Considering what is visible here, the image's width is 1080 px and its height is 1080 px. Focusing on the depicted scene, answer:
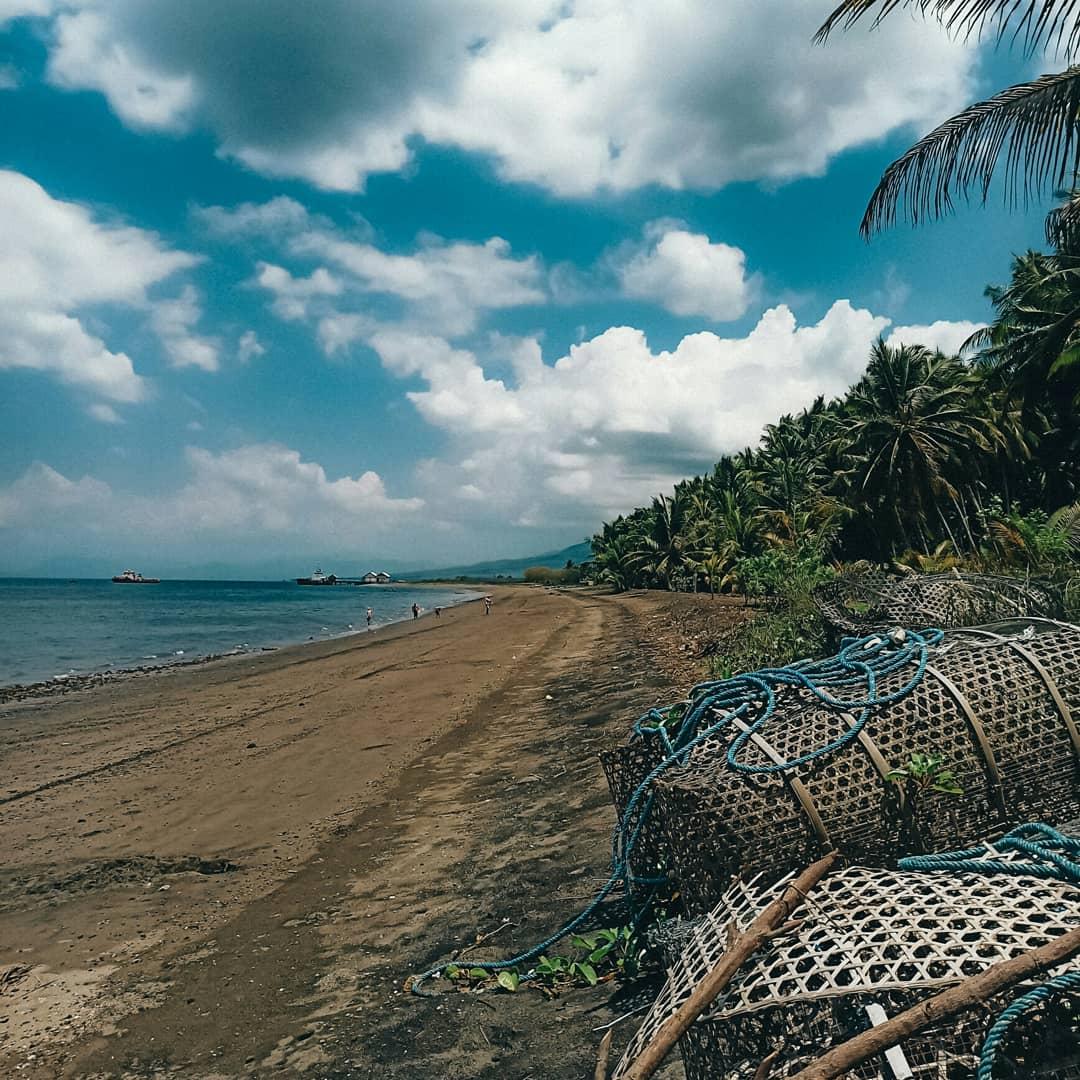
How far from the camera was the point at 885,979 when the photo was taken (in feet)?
7.55

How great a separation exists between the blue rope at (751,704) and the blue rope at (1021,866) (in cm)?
59

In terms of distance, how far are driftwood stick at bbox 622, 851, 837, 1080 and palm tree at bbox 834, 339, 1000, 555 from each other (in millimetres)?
28740

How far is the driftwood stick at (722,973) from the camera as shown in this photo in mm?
2230

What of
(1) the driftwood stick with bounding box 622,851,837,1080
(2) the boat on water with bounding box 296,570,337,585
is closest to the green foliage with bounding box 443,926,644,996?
(1) the driftwood stick with bounding box 622,851,837,1080

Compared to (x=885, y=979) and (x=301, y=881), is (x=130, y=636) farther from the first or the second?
(x=885, y=979)

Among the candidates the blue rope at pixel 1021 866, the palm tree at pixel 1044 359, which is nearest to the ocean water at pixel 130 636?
the blue rope at pixel 1021 866

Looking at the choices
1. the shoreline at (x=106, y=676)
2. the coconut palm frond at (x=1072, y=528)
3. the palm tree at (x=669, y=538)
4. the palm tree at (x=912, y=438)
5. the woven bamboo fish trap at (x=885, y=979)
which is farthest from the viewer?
the palm tree at (x=669, y=538)

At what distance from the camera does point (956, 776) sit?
3328 mm

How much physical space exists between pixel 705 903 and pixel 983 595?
6.04 meters

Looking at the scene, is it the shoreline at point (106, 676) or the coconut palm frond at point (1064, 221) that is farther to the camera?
the shoreline at point (106, 676)

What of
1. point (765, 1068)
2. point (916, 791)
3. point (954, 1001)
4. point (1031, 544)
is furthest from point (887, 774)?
point (1031, 544)

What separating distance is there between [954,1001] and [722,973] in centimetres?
66

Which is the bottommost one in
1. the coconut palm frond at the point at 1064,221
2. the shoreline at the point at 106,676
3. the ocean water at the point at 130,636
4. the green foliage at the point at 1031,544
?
the ocean water at the point at 130,636

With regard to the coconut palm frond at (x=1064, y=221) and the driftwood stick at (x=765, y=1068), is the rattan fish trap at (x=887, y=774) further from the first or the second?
the coconut palm frond at (x=1064, y=221)
